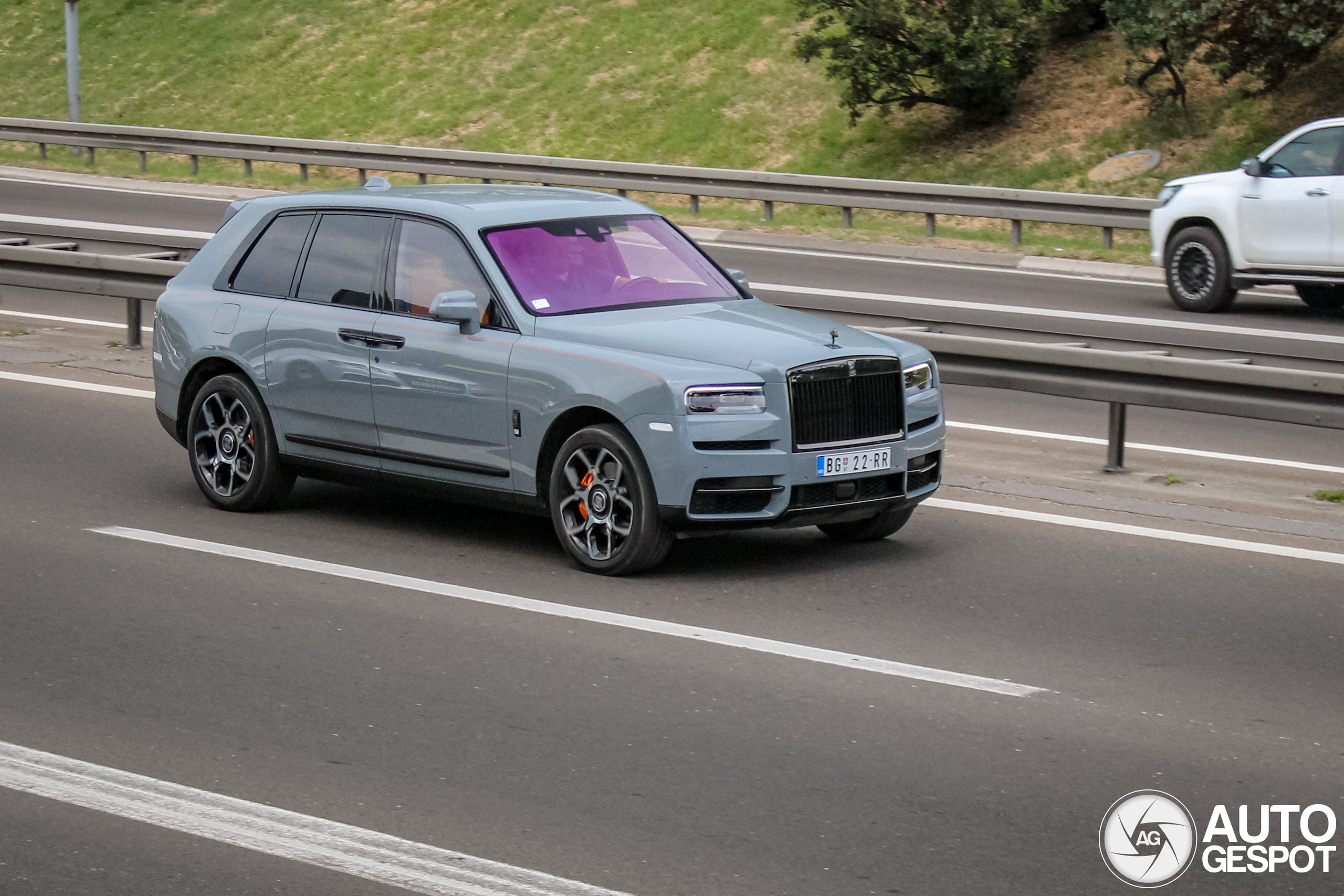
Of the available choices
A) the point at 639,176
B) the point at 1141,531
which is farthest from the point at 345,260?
the point at 639,176

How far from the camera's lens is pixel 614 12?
1467 inches

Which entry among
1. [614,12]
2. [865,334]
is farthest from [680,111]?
[865,334]

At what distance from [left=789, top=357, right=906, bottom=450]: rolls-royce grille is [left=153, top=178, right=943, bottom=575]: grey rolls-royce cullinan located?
0.03 feet

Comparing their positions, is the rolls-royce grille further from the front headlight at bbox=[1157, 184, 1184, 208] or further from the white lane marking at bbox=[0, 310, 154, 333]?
the front headlight at bbox=[1157, 184, 1184, 208]

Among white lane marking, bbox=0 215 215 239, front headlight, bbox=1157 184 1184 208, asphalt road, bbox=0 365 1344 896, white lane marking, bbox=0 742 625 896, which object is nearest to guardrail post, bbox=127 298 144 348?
white lane marking, bbox=0 215 215 239

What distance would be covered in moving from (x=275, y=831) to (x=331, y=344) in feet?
13.3

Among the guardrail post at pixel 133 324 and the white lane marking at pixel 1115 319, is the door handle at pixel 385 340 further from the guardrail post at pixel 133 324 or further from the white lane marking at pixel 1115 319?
the white lane marking at pixel 1115 319

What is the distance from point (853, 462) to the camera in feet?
25.5

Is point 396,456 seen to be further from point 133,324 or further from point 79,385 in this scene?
point 133,324

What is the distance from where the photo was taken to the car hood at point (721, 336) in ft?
25.1

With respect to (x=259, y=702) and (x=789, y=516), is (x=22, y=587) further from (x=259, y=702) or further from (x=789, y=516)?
(x=789, y=516)

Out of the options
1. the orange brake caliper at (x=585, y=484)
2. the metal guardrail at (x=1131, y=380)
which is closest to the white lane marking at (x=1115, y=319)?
the metal guardrail at (x=1131, y=380)

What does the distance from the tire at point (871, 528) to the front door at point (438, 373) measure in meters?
1.64

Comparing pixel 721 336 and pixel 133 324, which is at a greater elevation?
pixel 721 336
